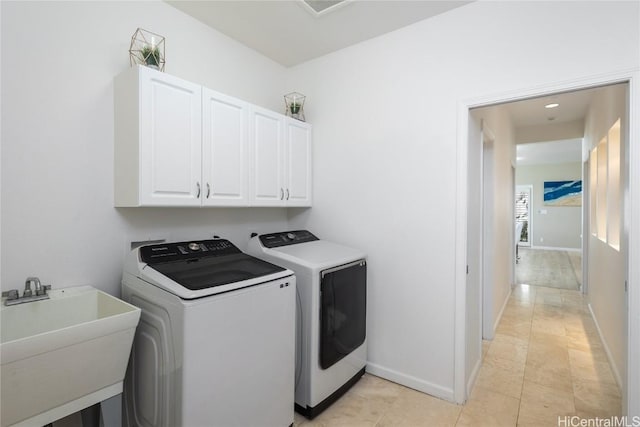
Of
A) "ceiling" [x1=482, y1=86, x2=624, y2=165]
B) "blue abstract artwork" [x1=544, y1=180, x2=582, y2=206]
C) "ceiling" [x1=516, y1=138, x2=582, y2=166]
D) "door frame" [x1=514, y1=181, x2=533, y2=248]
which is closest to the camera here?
"ceiling" [x1=482, y1=86, x2=624, y2=165]

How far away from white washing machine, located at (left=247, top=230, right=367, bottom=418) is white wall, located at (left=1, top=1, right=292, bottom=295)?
2.90ft

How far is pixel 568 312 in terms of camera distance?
405 centimetres

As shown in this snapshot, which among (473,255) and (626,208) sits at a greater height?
(626,208)

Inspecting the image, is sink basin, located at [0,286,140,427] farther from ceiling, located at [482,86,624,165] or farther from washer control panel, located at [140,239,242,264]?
ceiling, located at [482,86,624,165]

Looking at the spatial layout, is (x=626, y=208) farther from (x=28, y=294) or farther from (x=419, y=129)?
(x=28, y=294)

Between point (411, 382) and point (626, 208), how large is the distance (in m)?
1.74

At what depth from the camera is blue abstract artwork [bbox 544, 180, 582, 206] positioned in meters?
9.22

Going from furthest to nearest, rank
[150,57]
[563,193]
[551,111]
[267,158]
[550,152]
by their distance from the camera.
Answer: [563,193]
[550,152]
[551,111]
[267,158]
[150,57]

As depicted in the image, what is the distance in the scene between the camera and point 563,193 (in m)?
9.47

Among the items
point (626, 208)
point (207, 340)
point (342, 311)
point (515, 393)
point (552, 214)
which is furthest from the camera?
point (552, 214)

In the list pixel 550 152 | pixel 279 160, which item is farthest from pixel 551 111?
pixel 550 152

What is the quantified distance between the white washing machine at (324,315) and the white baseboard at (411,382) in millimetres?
147

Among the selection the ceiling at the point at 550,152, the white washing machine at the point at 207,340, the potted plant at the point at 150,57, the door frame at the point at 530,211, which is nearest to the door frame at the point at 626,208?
the white washing machine at the point at 207,340

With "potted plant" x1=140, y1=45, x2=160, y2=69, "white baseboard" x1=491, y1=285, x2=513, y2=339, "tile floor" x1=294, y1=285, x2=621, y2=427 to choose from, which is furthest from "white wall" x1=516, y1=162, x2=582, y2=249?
"potted plant" x1=140, y1=45, x2=160, y2=69
